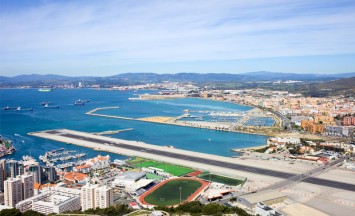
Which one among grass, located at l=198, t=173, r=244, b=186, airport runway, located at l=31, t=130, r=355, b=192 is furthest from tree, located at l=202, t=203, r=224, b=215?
airport runway, located at l=31, t=130, r=355, b=192

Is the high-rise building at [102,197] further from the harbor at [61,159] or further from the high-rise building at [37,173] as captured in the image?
the harbor at [61,159]

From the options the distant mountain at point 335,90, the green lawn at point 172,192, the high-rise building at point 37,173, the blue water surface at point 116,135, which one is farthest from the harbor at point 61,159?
the distant mountain at point 335,90

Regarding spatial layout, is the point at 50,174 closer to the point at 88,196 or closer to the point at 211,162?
the point at 88,196

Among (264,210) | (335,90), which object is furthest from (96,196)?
(335,90)

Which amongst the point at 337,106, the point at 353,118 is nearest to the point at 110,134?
the point at 353,118

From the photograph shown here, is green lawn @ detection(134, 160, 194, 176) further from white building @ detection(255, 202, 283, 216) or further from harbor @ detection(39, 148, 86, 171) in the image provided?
white building @ detection(255, 202, 283, 216)

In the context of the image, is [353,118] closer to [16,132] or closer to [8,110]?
[16,132]

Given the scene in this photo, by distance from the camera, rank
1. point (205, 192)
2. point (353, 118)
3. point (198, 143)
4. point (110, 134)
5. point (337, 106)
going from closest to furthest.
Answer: point (205, 192) < point (198, 143) < point (110, 134) < point (353, 118) < point (337, 106)
